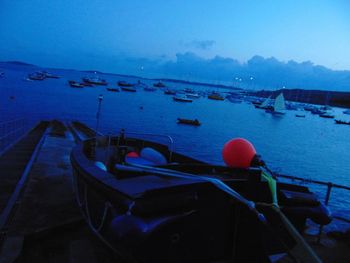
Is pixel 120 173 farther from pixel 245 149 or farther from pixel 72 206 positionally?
pixel 72 206

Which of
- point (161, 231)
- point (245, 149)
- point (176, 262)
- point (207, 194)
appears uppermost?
point (245, 149)

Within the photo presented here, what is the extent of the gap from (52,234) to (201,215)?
2904 mm

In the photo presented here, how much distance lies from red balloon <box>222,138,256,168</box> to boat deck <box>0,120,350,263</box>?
2329 millimetres

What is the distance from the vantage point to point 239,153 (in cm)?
485

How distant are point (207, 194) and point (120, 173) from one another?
56.3 inches

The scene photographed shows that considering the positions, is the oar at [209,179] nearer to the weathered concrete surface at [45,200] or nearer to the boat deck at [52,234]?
the boat deck at [52,234]

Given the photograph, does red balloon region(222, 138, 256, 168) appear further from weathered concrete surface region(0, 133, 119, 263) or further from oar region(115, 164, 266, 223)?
weathered concrete surface region(0, 133, 119, 263)

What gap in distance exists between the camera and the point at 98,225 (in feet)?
16.9

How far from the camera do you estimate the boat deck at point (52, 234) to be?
16.1 ft

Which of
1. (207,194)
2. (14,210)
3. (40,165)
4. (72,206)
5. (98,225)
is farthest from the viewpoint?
(40,165)

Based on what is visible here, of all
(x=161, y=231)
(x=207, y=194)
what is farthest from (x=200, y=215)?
(x=161, y=231)

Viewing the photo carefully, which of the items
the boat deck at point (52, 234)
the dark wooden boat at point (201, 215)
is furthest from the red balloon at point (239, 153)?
the boat deck at point (52, 234)

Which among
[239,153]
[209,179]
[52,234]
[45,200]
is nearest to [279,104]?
[45,200]

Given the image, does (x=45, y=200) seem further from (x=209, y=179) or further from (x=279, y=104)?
(x=279, y=104)
